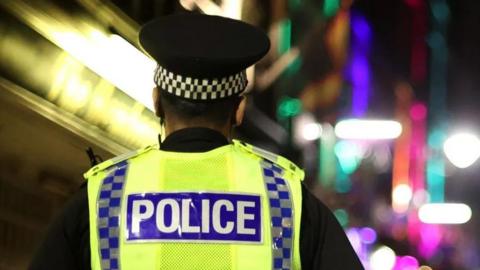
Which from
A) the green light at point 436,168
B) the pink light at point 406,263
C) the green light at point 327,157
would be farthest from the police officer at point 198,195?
the pink light at point 406,263

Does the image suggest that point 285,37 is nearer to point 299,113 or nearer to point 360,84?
point 299,113

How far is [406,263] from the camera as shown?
53406mm

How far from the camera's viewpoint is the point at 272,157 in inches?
117

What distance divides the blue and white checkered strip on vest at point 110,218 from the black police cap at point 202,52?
320 mm

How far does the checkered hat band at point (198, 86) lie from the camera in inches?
113

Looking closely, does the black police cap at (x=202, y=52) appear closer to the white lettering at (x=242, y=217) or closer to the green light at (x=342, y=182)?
the white lettering at (x=242, y=217)

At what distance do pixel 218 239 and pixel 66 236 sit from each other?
0.44 m

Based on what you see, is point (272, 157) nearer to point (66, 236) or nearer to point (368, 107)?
point (66, 236)

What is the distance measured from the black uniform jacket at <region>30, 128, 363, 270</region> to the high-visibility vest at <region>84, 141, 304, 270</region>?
0.10 feet

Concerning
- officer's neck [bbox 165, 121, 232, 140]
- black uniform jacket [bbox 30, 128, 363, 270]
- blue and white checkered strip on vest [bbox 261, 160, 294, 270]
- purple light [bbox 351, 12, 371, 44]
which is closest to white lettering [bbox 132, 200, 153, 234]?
black uniform jacket [bbox 30, 128, 363, 270]

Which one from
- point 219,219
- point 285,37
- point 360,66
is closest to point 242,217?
point 219,219

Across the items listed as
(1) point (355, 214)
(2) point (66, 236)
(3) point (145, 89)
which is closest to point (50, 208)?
(3) point (145, 89)

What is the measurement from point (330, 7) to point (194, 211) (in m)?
17.4

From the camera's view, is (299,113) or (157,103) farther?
(299,113)
